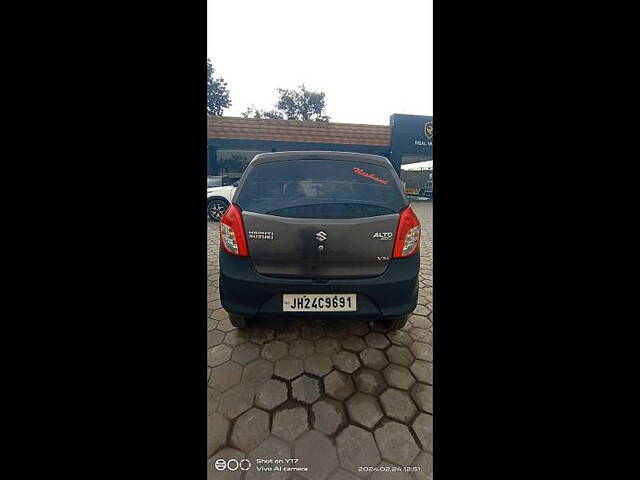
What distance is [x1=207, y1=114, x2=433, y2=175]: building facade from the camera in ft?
41.7

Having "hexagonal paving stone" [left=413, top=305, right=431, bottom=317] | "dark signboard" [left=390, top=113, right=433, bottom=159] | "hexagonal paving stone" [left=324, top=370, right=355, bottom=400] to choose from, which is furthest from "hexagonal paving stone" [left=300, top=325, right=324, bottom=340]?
"dark signboard" [left=390, top=113, right=433, bottom=159]

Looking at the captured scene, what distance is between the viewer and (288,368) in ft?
6.25

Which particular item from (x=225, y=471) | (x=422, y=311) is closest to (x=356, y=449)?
(x=225, y=471)

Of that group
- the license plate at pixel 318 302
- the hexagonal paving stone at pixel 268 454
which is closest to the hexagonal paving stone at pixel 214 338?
the license plate at pixel 318 302

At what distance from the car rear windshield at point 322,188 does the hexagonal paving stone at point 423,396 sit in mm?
1248

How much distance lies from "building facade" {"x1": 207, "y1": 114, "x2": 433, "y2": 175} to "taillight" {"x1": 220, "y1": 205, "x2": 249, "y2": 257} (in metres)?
11.7

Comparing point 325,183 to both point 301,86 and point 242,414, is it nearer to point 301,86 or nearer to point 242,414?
point 242,414

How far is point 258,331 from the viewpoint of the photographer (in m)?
2.30

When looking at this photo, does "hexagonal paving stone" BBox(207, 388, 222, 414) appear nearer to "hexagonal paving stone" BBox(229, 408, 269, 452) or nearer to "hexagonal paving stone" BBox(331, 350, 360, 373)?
"hexagonal paving stone" BBox(229, 408, 269, 452)

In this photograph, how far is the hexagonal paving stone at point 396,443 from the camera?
1351 mm

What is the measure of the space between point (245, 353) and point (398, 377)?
3.97 ft

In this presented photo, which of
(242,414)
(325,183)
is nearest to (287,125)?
(325,183)

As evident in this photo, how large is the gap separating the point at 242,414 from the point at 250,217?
4.15 feet
